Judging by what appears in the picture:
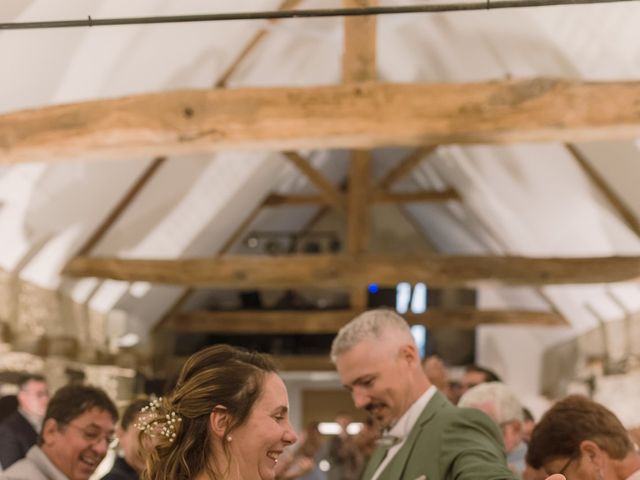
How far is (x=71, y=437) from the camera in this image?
2.98 m

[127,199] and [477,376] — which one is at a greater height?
[127,199]

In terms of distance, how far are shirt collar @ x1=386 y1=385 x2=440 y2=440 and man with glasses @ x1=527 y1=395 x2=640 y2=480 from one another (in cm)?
37

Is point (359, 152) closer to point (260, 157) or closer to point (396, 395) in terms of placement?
point (260, 157)

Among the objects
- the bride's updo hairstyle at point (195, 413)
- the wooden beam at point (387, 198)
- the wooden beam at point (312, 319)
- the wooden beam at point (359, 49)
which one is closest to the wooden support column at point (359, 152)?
the wooden beam at point (359, 49)

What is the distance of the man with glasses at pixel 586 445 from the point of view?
2.24 m

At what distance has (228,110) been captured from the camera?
531 cm

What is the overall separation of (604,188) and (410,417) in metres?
5.39

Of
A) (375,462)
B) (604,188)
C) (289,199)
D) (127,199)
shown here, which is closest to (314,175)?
(289,199)

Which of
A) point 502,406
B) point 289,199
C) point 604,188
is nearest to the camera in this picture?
point 502,406

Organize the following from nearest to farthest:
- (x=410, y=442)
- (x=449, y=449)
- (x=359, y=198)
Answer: (x=449, y=449), (x=410, y=442), (x=359, y=198)

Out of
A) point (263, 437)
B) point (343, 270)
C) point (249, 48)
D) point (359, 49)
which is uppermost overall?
point (249, 48)

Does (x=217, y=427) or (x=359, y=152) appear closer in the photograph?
(x=217, y=427)

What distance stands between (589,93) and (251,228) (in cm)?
833

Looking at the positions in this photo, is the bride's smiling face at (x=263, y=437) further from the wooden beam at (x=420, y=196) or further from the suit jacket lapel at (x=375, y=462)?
the wooden beam at (x=420, y=196)
